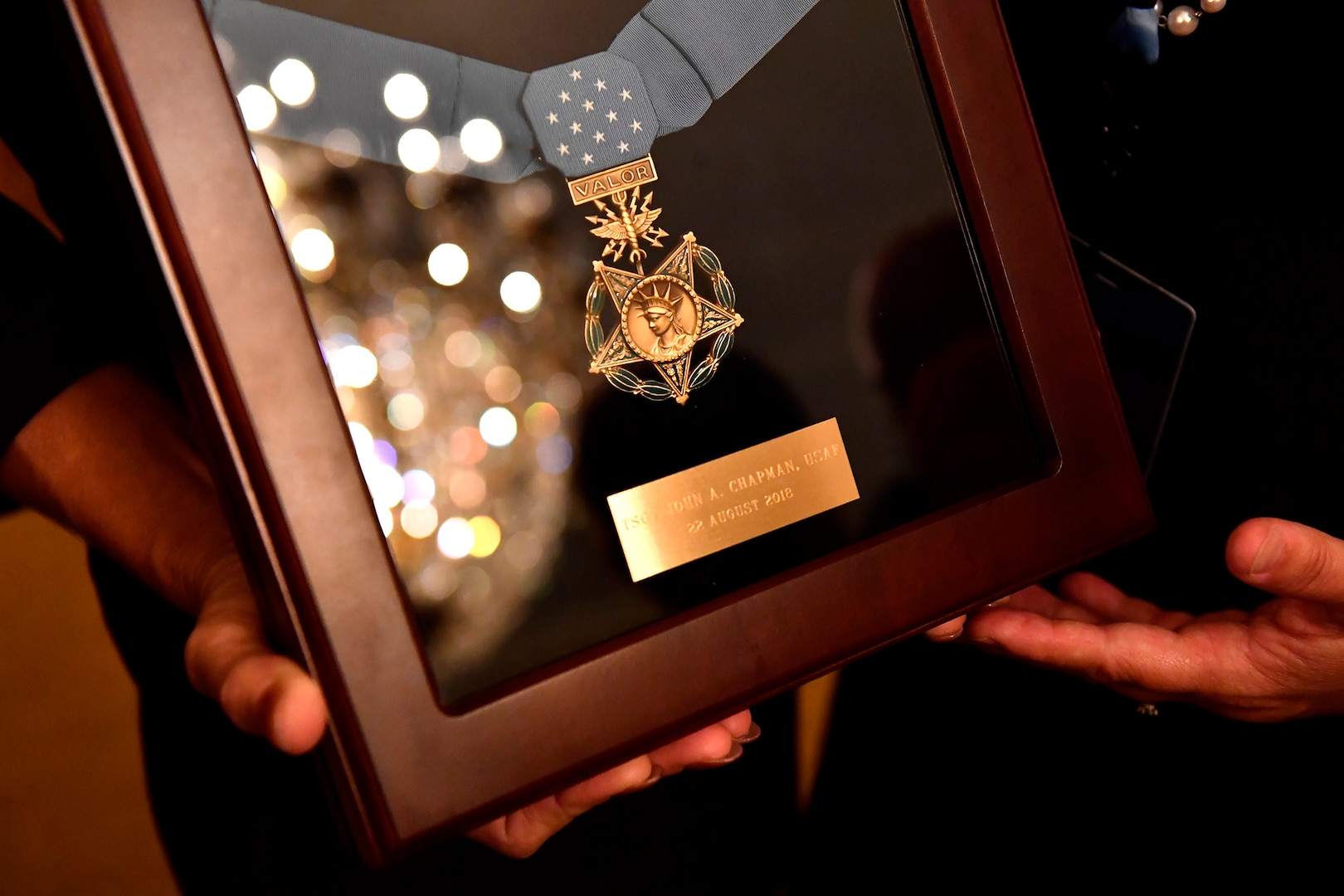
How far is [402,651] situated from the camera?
1.30ft

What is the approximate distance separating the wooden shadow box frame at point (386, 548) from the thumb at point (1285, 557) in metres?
0.10

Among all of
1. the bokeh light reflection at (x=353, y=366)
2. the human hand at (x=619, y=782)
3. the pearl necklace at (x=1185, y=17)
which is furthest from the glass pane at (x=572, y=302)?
the pearl necklace at (x=1185, y=17)

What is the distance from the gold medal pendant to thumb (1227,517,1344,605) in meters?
0.37

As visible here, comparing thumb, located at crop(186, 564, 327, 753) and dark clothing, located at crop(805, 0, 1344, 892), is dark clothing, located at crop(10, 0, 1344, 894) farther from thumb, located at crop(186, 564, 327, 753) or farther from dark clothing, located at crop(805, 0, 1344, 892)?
thumb, located at crop(186, 564, 327, 753)

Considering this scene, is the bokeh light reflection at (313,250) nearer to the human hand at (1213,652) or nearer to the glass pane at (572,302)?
the glass pane at (572,302)

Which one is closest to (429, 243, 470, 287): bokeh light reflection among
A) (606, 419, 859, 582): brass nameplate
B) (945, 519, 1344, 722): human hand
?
(606, 419, 859, 582): brass nameplate

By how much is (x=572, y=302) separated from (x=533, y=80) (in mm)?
130

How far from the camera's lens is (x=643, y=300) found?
46cm

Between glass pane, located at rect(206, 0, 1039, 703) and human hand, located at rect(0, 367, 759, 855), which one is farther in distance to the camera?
human hand, located at rect(0, 367, 759, 855)

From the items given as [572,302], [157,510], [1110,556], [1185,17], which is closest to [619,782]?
[572,302]

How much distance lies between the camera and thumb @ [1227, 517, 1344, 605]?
20.0 inches

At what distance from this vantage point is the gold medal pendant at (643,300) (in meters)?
0.46

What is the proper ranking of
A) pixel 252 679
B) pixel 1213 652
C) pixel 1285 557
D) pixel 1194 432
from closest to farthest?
1. pixel 252 679
2. pixel 1285 557
3. pixel 1213 652
4. pixel 1194 432

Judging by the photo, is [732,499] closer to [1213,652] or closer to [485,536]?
[485,536]
